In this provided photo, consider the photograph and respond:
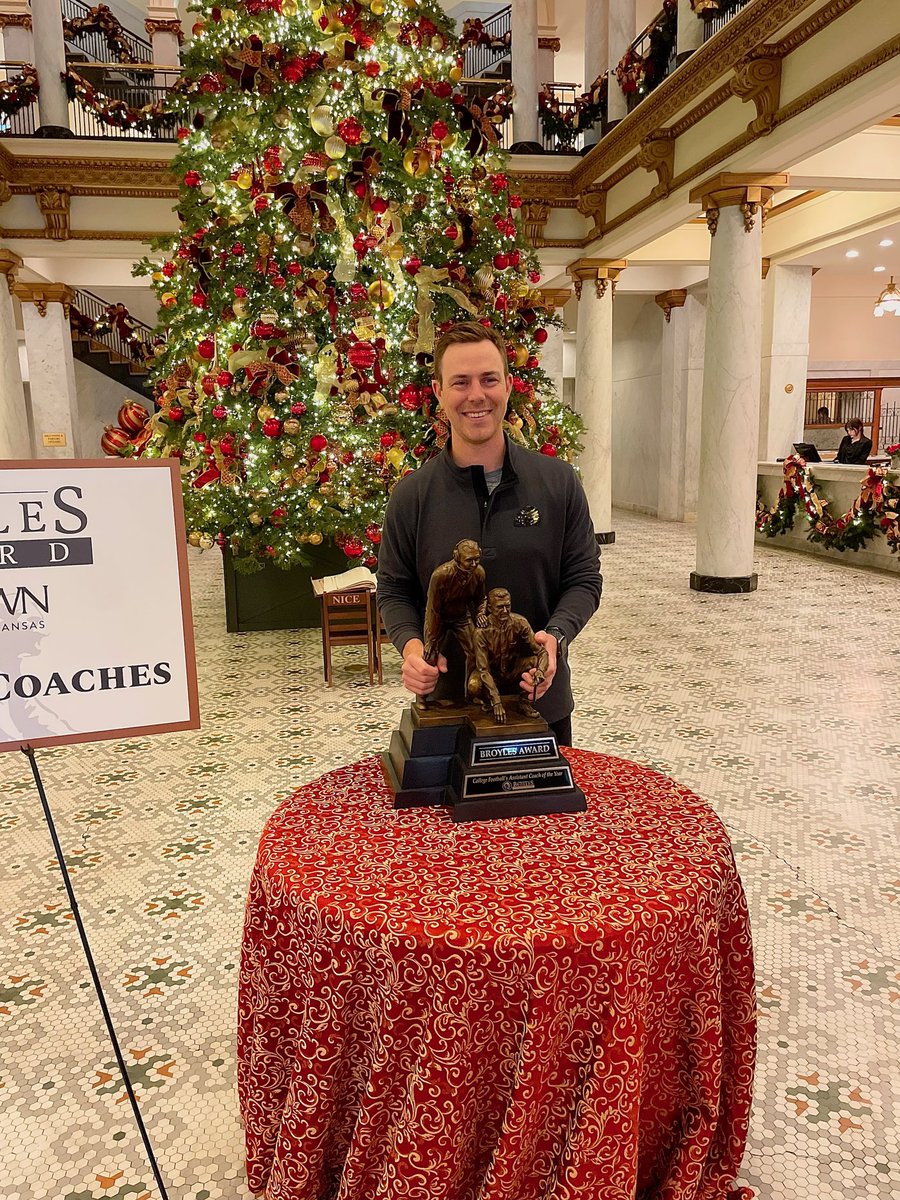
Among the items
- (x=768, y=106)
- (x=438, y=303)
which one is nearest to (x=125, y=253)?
(x=438, y=303)

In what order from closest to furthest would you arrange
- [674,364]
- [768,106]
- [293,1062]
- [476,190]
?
[293,1062]
[476,190]
[768,106]
[674,364]

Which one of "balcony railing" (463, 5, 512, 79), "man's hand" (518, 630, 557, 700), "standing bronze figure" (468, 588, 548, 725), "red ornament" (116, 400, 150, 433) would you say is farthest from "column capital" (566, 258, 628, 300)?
"standing bronze figure" (468, 588, 548, 725)

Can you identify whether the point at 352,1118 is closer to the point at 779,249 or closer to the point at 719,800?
the point at 719,800

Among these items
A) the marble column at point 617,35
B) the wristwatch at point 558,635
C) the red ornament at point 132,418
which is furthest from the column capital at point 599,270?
the wristwatch at point 558,635

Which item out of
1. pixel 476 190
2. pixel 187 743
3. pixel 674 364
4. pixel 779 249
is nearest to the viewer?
pixel 187 743

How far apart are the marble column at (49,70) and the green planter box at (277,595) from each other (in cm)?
761

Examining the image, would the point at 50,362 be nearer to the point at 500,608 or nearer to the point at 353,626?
the point at 353,626

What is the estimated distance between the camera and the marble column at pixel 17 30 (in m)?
16.6

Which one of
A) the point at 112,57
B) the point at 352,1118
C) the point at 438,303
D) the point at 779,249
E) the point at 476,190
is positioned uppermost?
the point at 112,57

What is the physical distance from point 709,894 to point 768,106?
7.92m

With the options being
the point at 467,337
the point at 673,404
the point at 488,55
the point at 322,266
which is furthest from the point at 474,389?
the point at 488,55

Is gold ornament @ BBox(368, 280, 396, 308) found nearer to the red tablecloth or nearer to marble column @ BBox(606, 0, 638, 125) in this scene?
the red tablecloth

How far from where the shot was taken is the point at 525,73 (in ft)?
39.8

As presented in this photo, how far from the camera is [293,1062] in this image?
1.66m
